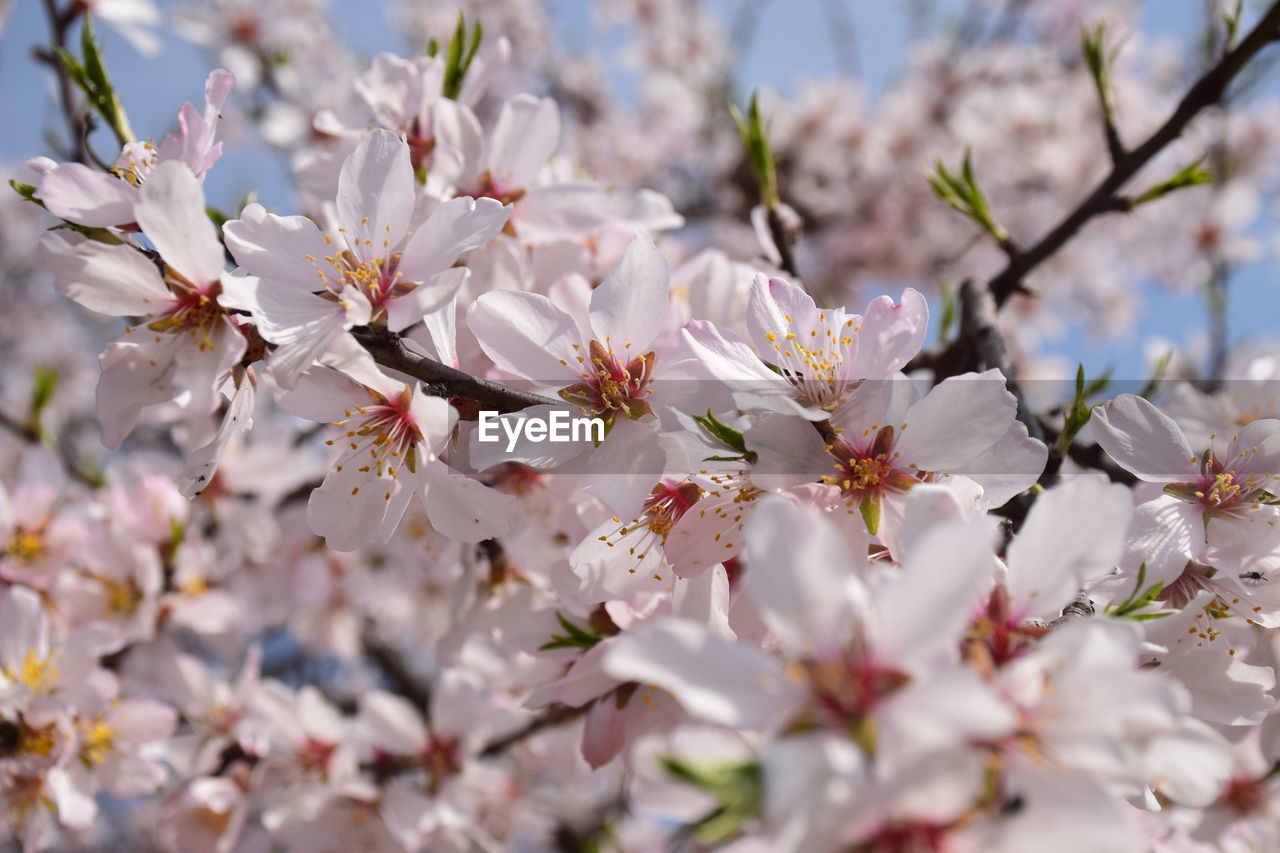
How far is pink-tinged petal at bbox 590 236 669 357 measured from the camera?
1.08 meters

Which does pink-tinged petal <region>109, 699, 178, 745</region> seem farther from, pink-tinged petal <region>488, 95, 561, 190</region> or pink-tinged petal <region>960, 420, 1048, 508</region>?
pink-tinged petal <region>960, 420, 1048, 508</region>

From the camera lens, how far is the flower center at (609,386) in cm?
114

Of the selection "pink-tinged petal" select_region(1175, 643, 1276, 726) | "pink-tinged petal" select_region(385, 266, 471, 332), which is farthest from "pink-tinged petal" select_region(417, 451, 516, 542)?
"pink-tinged petal" select_region(1175, 643, 1276, 726)

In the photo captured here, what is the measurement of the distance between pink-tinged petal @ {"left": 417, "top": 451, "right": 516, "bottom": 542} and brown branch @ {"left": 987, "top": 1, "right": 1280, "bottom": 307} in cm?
127

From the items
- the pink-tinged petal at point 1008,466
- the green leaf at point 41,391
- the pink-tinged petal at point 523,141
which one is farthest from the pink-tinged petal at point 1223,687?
the green leaf at point 41,391

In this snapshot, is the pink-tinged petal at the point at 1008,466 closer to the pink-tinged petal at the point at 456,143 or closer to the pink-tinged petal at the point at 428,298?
the pink-tinged petal at the point at 428,298

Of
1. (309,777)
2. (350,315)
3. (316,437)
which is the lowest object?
(309,777)

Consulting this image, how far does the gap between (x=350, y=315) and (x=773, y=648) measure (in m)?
0.69

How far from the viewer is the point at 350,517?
3.99 ft

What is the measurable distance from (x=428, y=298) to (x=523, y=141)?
2.20 ft

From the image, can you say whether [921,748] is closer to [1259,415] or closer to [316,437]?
[1259,415]

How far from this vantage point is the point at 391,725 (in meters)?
2.03

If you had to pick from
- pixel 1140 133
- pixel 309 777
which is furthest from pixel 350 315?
pixel 1140 133

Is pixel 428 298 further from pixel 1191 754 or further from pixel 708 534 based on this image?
pixel 1191 754
